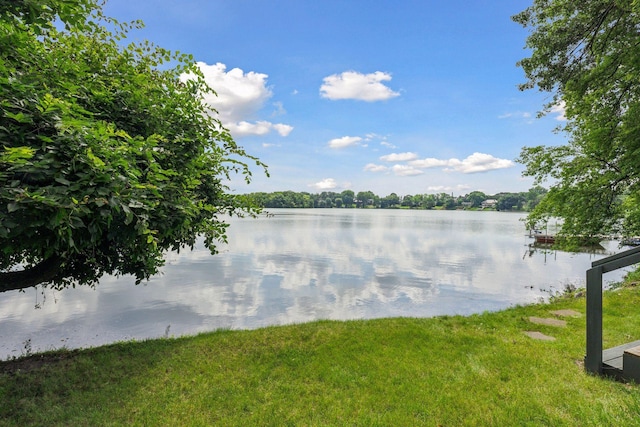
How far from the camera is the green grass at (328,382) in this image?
3.54 metres

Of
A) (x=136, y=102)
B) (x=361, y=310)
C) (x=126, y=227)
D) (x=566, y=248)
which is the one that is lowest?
(x=361, y=310)

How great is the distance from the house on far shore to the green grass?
166 m

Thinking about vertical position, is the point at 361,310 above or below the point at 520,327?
below

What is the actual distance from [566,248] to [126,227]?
13112 mm

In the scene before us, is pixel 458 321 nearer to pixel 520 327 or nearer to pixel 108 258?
pixel 520 327

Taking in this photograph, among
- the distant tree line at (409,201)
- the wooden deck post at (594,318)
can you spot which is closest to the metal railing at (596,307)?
the wooden deck post at (594,318)

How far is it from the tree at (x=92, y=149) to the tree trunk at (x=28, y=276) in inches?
0.6

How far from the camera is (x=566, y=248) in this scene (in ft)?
36.5

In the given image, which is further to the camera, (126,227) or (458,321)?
(458,321)

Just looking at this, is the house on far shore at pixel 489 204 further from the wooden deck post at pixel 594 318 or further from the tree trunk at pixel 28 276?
the tree trunk at pixel 28 276

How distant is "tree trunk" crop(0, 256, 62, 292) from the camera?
394cm

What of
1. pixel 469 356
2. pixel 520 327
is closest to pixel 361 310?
pixel 520 327

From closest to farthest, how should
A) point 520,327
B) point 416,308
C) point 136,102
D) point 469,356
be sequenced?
point 136,102, point 469,356, point 520,327, point 416,308

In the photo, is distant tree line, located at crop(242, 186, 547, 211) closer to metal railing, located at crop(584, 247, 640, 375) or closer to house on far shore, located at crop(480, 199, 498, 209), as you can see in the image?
house on far shore, located at crop(480, 199, 498, 209)
